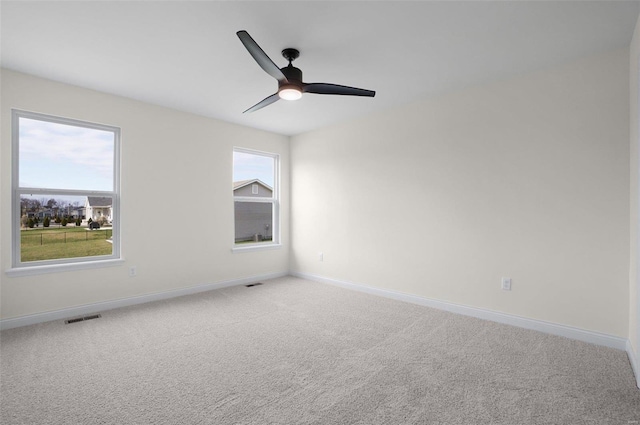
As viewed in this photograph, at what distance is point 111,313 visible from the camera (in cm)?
357

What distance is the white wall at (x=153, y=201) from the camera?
3.18 m

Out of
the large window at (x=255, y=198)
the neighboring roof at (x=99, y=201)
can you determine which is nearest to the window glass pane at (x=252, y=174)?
the large window at (x=255, y=198)

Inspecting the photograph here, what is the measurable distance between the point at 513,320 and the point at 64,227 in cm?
492

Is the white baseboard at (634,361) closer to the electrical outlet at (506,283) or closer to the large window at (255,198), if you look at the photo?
the electrical outlet at (506,283)

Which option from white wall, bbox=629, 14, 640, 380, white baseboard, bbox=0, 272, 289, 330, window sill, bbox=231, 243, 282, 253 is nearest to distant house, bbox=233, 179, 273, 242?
window sill, bbox=231, 243, 282, 253

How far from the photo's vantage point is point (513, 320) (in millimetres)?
3213

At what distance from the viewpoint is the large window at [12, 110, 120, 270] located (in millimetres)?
3252

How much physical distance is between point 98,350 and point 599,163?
14.9 ft

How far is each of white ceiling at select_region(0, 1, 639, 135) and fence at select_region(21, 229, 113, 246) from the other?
164 cm

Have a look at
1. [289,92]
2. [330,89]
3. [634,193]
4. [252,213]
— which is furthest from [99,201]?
[634,193]

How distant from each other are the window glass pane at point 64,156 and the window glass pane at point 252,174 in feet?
5.63

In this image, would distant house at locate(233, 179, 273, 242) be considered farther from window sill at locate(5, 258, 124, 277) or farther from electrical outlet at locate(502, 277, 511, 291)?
electrical outlet at locate(502, 277, 511, 291)

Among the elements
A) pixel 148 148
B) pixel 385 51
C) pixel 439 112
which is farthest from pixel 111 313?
pixel 439 112

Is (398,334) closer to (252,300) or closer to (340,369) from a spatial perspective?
(340,369)
